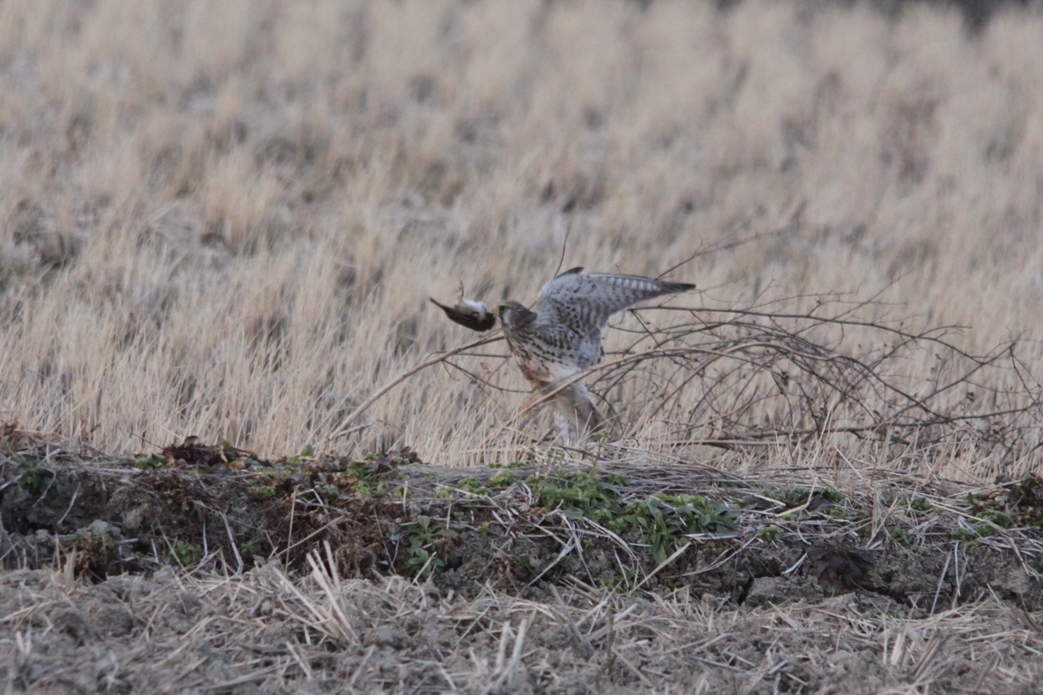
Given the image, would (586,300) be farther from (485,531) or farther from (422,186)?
(422,186)

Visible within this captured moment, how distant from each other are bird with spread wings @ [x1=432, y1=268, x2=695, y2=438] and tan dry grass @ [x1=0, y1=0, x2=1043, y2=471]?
38cm

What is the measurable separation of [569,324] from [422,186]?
5477mm

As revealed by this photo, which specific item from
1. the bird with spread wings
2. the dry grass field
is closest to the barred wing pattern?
the bird with spread wings

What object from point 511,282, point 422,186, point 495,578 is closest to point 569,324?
point 495,578

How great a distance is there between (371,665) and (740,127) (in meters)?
10.6

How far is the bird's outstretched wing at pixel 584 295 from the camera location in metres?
4.44

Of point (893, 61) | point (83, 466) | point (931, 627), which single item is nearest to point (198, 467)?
point (83, 466)

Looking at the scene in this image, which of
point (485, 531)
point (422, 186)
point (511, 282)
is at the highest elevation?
point (422, 186)

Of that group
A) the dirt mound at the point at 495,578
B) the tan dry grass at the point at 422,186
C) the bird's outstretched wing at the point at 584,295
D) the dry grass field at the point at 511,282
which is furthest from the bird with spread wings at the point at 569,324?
the dirt mound at the point at 495,578

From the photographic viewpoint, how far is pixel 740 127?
40.5 ft

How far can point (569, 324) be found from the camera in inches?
176

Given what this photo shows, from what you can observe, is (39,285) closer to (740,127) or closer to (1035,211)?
(740,127)

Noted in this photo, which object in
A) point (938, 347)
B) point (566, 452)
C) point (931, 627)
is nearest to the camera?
point (931, 627)

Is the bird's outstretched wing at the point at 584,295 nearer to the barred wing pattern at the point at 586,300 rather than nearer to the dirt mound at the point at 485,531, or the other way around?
the barred wing pattern at the point at 586,300
